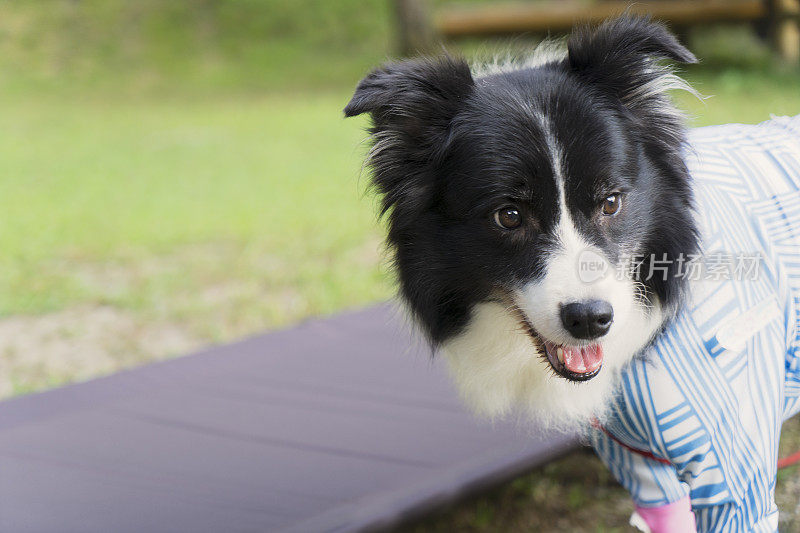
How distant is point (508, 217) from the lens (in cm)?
199

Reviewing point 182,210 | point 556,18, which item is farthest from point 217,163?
point 556,18

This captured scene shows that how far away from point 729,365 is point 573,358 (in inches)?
14.4

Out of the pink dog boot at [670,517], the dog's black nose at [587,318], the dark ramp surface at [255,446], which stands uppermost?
the dog's black nose at [587,318]

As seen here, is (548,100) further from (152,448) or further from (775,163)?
(152,448)

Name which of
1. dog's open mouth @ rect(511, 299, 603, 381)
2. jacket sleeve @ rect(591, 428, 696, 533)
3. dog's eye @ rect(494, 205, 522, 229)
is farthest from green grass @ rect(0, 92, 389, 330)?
jacket sleeve @ rect(591, 428, 696, 533)

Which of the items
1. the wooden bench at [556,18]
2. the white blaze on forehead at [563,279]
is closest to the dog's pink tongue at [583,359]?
the white blaze on forehead at [563,279]

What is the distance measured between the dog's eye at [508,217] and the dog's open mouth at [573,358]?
8.3 inches

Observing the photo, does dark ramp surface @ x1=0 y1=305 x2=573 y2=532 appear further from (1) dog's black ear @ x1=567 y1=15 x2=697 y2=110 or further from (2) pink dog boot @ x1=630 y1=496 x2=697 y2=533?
(1) dog's black ear @ x1=567 y1=15 x2=697 y2=110

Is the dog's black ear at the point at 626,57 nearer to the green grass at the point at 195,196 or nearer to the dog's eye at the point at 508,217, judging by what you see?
the dog's eye at the point at 508,217

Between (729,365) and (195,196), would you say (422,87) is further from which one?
(195,196)

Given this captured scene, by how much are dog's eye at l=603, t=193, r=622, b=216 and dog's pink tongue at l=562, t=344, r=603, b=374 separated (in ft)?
1.12

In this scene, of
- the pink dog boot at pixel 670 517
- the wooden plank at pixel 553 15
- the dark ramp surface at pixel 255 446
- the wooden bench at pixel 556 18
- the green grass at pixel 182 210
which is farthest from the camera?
the wooden plank at pixel 553 15

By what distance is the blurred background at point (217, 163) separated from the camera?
4.60m

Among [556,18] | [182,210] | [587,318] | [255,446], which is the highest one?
[556,18]
